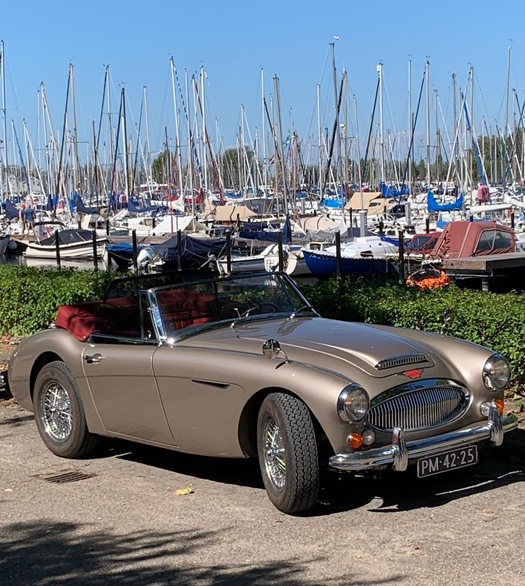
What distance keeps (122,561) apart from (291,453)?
47.0 inches

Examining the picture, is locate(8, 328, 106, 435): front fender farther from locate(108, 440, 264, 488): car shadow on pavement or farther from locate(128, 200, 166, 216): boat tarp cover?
locate(128, 200, 166, 216): boat tarp cover

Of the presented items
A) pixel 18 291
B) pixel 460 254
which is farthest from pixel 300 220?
pixel 18 291

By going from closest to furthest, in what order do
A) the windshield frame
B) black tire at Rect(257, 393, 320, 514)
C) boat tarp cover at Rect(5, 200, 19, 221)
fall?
1. black tire at Rect(257, 393, 320, 514)
2. the windshield frame
3. boat tarp cover at Rect(5, 200, 19, 221)

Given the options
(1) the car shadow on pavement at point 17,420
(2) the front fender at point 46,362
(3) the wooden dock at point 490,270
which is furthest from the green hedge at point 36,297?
(3) the wooden dock at point 490,270

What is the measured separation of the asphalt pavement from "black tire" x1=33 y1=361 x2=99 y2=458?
0.16 metres

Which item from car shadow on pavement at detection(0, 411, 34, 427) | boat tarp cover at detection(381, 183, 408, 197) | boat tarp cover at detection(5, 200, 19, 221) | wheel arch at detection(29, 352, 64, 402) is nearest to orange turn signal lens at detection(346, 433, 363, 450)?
wheel arch at detection(29, 352, 64, 402)

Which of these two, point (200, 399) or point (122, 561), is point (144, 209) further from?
point (122, 561)

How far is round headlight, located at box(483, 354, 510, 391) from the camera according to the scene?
6.49 meters

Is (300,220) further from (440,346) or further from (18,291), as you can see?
(440,346)

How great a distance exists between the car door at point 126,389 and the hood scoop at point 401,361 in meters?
1.63

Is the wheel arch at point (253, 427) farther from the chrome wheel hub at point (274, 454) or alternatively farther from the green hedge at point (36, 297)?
the green hedge at point (36, 297)

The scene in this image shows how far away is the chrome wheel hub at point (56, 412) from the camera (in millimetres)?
7778

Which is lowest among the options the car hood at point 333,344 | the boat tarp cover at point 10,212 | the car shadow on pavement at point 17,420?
the car shadow on pavement at point 17,420

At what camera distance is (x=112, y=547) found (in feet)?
18.5
